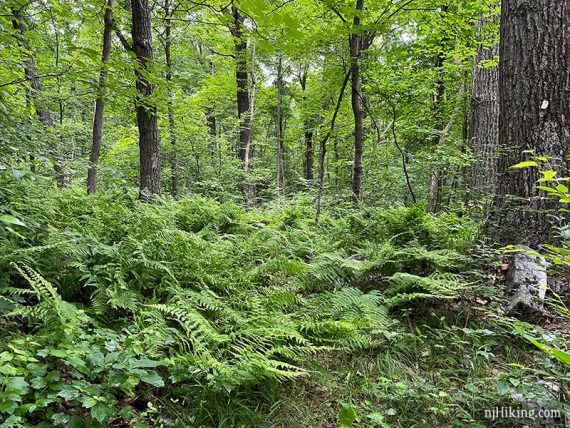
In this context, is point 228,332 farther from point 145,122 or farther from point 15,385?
point 145,122

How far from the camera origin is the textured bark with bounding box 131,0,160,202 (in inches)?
209

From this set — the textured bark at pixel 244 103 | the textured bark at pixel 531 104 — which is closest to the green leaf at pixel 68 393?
the textured bark at pixel 531 104

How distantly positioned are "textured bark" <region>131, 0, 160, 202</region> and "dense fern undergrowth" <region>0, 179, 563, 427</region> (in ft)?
5.97

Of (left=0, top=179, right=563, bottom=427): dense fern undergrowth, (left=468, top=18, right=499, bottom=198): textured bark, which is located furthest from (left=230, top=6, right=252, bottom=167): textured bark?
(left=0, top=179, right=563, bottom=427): dense fern undergrowth

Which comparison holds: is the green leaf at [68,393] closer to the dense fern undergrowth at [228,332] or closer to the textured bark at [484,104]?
the dense fern undergrowth at [228,332]

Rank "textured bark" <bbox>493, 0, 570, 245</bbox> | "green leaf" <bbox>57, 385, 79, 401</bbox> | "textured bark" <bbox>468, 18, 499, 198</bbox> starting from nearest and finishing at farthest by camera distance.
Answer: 1. "green leaf" <bbox>57, 385, 79, 401</bbox>
2. "textured bark" <bbox>493, 0, 570, 245</bbox>
3. "textured bark" <bbox>468, 18, 499, 198</bbox>

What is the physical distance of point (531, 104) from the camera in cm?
347

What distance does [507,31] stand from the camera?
12.0 ft

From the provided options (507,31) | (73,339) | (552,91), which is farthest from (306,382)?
(507,31)

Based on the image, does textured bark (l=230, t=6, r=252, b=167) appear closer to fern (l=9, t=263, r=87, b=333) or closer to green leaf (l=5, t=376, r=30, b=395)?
fern (l=9, t=263, r=87, b=333)

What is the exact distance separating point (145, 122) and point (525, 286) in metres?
5.56

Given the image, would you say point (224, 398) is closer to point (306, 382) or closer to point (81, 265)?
point (306, 382)

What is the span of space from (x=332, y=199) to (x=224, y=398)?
6.49 m

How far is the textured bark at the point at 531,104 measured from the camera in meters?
3.37
